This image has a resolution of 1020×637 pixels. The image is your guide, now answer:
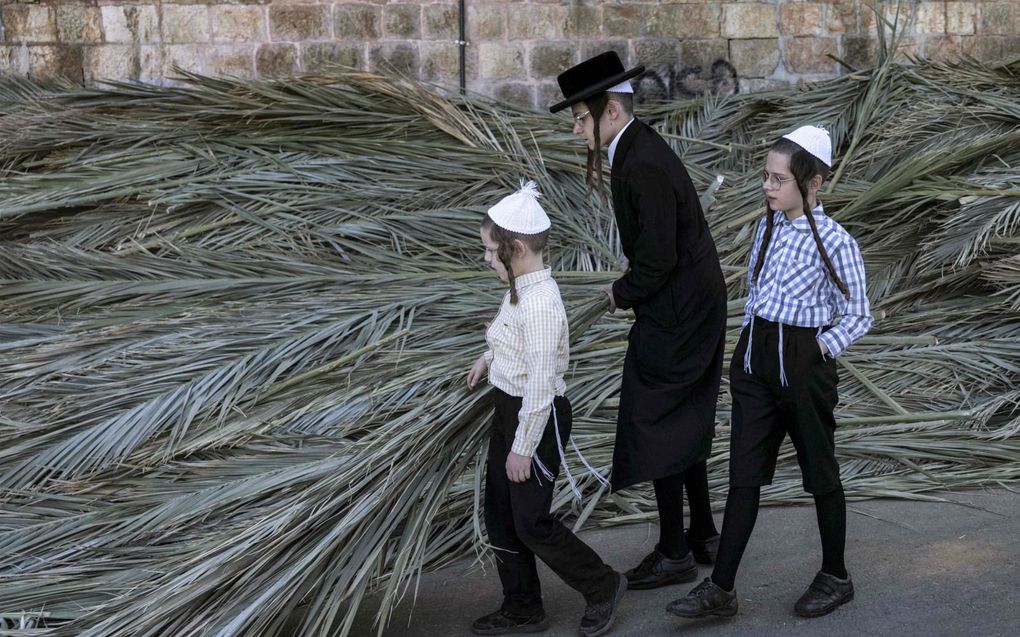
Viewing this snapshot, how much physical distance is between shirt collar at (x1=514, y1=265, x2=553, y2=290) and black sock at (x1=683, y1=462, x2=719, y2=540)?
0.79 meters

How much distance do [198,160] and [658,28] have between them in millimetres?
3631

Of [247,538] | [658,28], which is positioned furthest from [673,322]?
[658,28]

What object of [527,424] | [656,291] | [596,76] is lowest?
[527,424]

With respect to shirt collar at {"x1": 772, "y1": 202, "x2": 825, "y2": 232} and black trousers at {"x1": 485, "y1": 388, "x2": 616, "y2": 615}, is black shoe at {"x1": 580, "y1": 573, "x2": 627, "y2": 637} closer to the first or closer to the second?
black trousers at {"x1": 485, "y1": 388, "x2": 616, "y2": 615}

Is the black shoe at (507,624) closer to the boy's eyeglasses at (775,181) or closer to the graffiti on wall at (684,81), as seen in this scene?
the boy's eyeglasses at (775,181)

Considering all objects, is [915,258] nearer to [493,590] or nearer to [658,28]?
[493,590]

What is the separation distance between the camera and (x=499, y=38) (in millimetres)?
7863

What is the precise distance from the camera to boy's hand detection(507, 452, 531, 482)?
283 cm

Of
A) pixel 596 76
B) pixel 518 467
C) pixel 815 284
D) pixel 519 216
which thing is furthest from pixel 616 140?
pixel 518 467

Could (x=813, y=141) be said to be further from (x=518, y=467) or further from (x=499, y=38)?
(x=499, y=38)

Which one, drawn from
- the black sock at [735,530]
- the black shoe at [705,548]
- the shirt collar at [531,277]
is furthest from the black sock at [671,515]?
the shirt collar at [531,277]

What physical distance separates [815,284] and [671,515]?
78 cm

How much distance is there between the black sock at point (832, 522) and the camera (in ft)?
9.84

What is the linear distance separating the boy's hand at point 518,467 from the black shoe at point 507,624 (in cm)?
44
